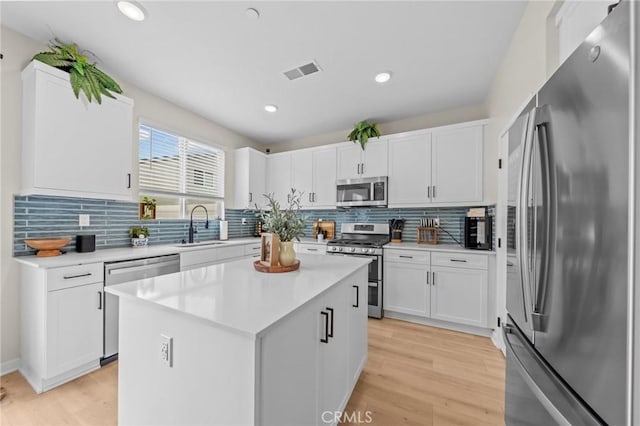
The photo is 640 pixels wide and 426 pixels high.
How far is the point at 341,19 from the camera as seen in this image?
1.89 m

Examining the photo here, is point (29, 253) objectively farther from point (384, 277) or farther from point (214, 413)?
point (384, 277)

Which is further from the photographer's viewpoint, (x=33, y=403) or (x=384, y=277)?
(x=384, y=277)

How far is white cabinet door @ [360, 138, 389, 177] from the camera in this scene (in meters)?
3.58

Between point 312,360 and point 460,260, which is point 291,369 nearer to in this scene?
point 312,360

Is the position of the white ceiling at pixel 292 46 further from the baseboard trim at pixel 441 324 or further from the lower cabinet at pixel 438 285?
the baseboard trim at pixel 441 324

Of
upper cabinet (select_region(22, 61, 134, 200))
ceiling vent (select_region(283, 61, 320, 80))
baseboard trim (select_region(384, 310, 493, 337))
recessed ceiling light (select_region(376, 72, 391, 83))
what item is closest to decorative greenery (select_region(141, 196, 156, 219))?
upper cabinet (select_region(22, 61, 134, 200))

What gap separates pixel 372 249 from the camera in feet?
10.8

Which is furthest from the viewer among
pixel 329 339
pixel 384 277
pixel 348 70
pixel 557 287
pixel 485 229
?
pixel 384 277

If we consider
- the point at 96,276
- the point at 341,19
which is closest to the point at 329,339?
the point at 96,276

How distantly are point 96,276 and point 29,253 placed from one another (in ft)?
2.18

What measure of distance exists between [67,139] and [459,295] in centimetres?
415

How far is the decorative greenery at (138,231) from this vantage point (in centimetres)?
283

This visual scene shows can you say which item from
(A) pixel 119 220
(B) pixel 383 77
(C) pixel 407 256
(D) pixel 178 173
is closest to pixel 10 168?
(A) pixel 119 220

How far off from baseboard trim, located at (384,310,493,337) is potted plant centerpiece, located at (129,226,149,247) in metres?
3.11
